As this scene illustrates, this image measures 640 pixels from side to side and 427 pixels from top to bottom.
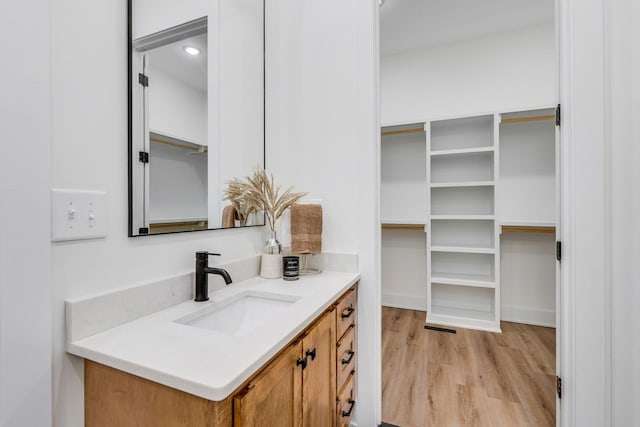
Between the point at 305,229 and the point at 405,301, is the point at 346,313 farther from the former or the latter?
the point at 405,301

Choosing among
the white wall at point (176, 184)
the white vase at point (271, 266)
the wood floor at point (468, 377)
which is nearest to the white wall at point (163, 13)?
the white wall at point (176, 184)

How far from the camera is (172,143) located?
106 cm

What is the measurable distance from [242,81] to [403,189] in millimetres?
2224

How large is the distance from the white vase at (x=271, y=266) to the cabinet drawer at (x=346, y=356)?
42 cm

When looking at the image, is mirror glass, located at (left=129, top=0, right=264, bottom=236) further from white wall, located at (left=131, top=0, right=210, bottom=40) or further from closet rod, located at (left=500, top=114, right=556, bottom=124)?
closet rod, located at (left=500, top=114, right=556, bottom=124)

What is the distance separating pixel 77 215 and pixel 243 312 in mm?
650

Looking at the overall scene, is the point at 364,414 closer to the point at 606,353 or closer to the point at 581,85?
the point at 606,353

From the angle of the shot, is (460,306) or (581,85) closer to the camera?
(581,85)

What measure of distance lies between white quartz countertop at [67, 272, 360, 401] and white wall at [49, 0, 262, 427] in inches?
4.9

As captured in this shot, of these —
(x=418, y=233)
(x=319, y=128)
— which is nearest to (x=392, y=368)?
(x=418, y=233)

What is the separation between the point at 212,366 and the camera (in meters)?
0.59

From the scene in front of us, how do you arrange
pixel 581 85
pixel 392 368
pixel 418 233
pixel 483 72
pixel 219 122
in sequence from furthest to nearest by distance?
pixel 418 233 → pixel 483 72 → pixel 392 368 → pixel 219 122 → pixel 581 85

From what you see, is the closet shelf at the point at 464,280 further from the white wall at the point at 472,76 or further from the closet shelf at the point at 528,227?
the white wall at the point at 472,76

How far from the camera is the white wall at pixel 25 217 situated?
0.61 meters
